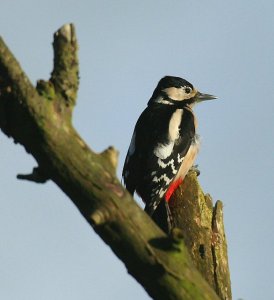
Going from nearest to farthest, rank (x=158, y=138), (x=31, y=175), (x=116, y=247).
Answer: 1. (x=116, y=247)
2. (x=31, y=175)
3. (x=158, y=138)

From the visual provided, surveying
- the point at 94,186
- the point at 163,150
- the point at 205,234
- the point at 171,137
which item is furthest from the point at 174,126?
the point at 94,186

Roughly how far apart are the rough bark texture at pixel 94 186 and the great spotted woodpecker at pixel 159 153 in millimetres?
3776

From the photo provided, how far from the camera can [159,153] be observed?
710cm

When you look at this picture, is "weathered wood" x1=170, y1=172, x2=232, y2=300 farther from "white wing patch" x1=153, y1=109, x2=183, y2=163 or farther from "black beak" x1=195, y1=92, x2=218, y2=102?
"black beak" x1=195, y1=92, x2=218, y2=102

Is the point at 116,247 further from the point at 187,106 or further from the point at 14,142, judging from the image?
the point at 187,106

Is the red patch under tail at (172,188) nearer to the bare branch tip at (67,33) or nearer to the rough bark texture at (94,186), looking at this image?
the bare branch tip at (67,33)

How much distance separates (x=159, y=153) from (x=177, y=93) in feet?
4.77

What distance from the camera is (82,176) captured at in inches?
90.3

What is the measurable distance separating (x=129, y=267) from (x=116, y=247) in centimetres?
9

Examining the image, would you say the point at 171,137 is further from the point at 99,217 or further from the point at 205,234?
the point at 99,217

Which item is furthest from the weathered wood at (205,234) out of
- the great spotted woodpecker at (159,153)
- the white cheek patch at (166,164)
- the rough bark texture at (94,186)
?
the rough bark texture at (94,186)

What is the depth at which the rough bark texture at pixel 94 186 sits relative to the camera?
7.48 ft

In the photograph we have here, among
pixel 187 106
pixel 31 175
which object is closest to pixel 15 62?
pixel 31 175

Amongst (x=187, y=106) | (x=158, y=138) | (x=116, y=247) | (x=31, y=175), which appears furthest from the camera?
(x=187, y=106)
